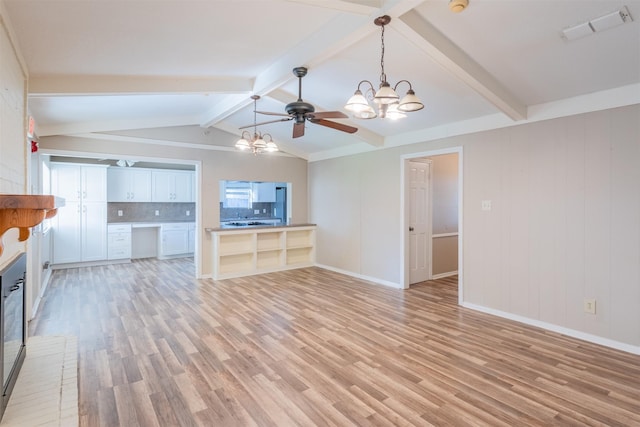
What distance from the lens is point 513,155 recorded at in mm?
3871

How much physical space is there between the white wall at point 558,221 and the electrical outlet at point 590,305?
0.13 feet

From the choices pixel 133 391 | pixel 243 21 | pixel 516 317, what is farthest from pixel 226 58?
pixel 516 317

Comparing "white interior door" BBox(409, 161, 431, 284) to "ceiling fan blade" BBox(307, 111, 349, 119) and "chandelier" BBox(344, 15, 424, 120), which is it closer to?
"ceiling fan blade" BBox(307, 111, 349, 119)

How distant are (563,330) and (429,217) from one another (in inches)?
104

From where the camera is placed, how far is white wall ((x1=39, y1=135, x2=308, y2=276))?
16.7 feet

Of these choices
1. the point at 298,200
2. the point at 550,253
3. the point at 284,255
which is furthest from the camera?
the point at 298,200

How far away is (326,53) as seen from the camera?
111 inches

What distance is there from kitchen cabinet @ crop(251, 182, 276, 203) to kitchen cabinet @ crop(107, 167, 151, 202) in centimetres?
249

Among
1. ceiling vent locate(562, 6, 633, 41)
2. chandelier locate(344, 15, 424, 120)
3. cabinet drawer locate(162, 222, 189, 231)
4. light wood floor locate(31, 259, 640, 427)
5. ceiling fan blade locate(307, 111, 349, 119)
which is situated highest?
ceiling vent locate(562, 6, 633, 41)

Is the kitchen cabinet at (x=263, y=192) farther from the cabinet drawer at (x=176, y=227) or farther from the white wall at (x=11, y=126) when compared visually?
the white wall at (x=11, y=126)

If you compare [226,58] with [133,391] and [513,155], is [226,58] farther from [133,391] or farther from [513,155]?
[513,155]

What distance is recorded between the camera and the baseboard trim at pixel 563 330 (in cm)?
306

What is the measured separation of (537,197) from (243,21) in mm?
3506

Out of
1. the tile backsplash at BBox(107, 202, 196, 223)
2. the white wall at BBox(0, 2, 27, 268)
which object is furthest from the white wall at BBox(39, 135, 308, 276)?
the tile backsplash at BBox(107, 202, 196, 223)
